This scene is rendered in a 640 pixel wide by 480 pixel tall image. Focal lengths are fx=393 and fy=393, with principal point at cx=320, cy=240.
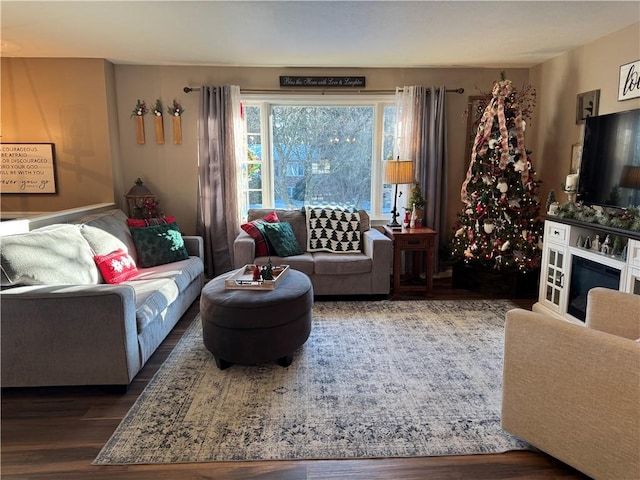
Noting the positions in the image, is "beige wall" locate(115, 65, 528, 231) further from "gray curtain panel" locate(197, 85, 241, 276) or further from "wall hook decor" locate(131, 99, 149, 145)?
"gray curtain panel" locate(197, 85, 241, 276)

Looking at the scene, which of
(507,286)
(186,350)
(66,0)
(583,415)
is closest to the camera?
(583,415)

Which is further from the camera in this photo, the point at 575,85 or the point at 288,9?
the point at 575,85

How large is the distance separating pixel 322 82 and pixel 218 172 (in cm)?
154

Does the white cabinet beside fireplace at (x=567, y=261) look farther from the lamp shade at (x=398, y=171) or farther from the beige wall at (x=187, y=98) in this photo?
the beige wall at (x=187, y=98)

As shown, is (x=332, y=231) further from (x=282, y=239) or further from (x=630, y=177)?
(x=630, y=177)

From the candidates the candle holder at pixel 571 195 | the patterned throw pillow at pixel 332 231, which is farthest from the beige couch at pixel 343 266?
the candle holder at pixel 571 195

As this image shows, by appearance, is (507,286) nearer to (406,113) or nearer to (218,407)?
(406,113)

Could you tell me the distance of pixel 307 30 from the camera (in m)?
3.21

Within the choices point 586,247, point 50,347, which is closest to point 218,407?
point 50,347

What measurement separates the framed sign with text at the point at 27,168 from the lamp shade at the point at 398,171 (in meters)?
3.56

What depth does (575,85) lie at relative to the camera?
149 inches

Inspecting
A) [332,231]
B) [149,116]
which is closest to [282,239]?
[332,231]

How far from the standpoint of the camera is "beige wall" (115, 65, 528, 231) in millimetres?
4352

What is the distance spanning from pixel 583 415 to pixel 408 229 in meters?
2.72
